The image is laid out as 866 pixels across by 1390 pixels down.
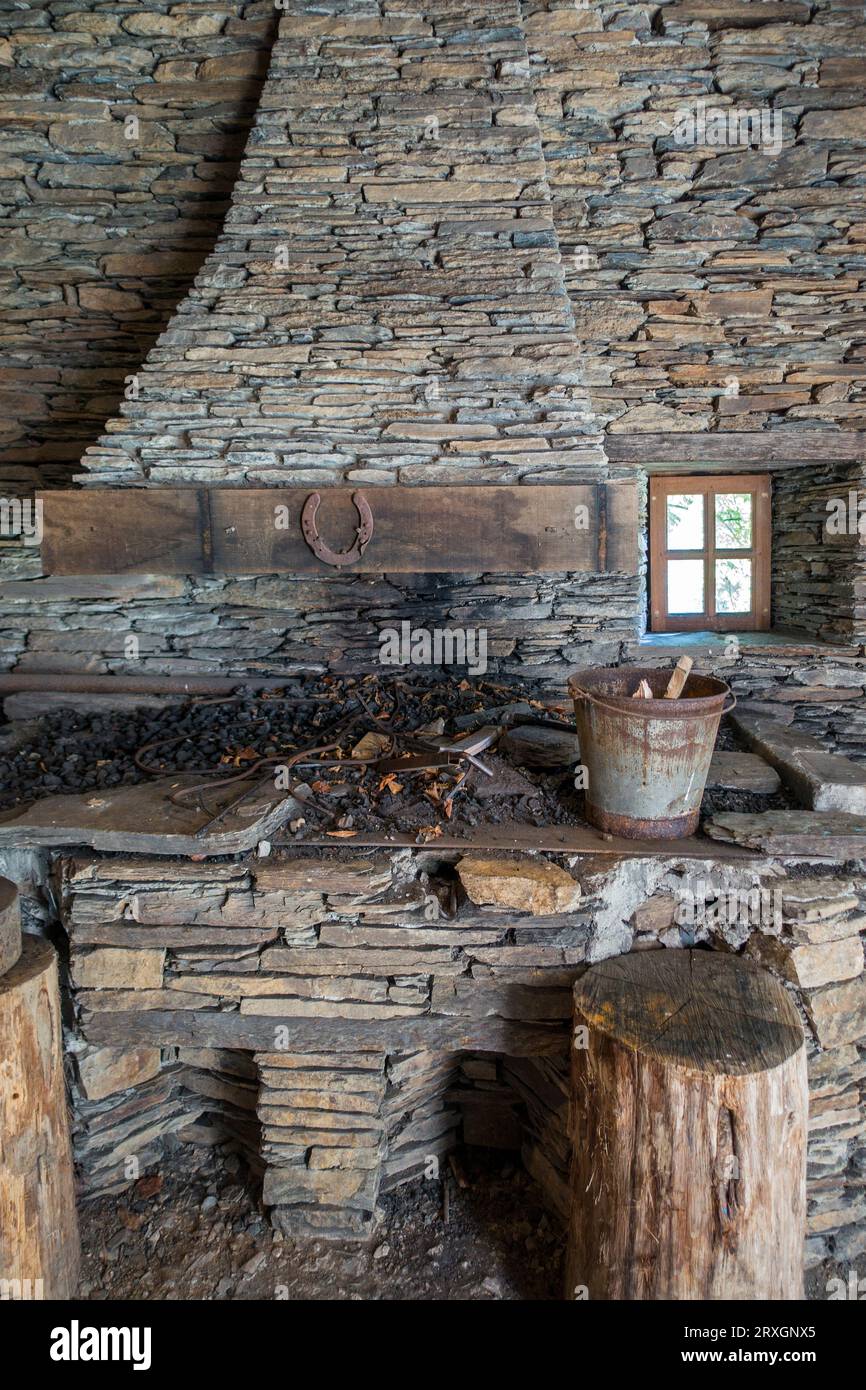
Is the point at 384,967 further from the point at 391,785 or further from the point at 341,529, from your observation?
the point at 341,529

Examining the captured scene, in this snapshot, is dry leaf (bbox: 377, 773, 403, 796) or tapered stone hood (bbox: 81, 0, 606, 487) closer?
dry leaf (bbox: 377, 773, 403, 796)

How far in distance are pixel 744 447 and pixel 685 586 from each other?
100 cm

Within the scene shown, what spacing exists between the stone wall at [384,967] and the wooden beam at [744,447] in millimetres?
2799

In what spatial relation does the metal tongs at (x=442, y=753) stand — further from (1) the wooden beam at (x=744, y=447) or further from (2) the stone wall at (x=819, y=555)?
(2) the stone wall at (x=819, y=555)

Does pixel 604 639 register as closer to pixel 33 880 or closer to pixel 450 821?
pixel 450 821

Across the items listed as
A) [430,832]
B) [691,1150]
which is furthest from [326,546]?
[691,1150]

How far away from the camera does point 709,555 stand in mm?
5375

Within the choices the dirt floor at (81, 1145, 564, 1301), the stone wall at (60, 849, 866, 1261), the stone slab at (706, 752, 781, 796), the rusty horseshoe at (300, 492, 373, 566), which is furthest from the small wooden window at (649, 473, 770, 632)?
the dirt floor at (81, 1145, 564, 1301)

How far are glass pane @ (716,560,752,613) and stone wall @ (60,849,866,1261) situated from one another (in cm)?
281

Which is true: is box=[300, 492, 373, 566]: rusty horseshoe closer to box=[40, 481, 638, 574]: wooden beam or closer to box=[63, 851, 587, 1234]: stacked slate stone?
box=[40, 481, 638, 574]: wooden beam

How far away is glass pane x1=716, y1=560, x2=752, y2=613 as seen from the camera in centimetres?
542

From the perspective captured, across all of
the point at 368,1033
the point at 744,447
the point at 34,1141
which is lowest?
the point at 34,1141

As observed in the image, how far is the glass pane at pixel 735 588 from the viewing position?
5.42 m

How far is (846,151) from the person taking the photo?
4.57m
